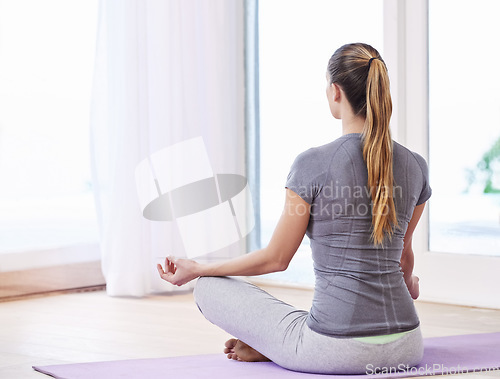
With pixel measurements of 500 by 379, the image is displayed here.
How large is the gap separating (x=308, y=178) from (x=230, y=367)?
575 mm

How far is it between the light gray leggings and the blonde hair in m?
0.26

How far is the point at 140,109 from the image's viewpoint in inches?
137

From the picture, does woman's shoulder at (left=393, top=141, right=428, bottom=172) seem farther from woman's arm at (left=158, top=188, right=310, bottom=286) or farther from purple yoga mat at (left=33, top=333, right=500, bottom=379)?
purple yoga mat at (left=33, top=333, right=500, bottom=379)

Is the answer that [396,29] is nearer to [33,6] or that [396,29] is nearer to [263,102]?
[263,102]

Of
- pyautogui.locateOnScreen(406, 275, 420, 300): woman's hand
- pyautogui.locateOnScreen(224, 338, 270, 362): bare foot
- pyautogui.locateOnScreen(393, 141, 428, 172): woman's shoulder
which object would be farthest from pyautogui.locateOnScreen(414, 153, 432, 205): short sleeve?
pyautogui.locateOnScreen(224, 338, 270, 362): bare foot

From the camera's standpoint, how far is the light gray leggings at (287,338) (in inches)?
71.7

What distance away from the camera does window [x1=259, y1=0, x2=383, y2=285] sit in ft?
11.7

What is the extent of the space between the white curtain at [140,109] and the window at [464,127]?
3.53ft

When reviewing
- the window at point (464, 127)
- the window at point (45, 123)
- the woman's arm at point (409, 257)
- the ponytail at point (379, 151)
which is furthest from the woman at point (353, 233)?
the window at point (45, 123)

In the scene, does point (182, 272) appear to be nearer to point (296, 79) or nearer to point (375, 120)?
point (375, 120)

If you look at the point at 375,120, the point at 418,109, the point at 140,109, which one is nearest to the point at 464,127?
the point at 418,109

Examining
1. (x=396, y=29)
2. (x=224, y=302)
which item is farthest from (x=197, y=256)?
(x=224, y=302)

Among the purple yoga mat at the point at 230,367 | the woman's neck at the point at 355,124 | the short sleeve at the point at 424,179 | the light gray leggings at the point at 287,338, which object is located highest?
the woman's neck at the point at 355,124

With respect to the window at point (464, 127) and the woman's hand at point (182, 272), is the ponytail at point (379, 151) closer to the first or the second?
the woman's hand at point (182, 272)
